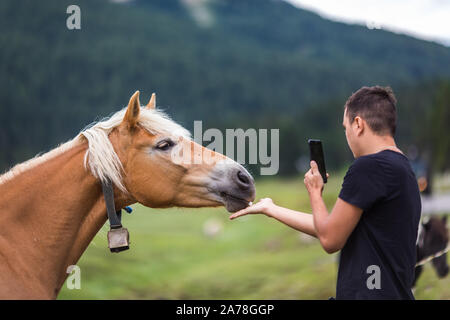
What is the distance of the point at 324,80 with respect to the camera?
2682 inches

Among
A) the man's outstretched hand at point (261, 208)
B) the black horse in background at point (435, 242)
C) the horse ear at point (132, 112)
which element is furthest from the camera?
the black horse in background at point (435, 242)

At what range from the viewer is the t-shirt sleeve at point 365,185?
2098mm

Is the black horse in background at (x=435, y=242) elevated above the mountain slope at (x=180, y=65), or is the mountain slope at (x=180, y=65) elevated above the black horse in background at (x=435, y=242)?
the mountain slope at (x=180, y=65)

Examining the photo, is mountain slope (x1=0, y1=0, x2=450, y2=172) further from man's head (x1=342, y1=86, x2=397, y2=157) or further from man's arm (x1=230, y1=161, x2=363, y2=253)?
man's head (x1=342, y1=86, x2=397, y2=157)

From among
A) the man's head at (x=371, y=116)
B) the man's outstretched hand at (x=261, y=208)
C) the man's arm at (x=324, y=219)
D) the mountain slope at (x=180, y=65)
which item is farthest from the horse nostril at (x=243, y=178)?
the mountain slope at (x=180, y=65)

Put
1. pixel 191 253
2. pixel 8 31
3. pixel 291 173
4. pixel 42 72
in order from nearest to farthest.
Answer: pixel 191 253
pixel 291 173
pixel 8 31
pixel 42 72

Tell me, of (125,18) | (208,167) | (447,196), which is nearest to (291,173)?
(447,196)

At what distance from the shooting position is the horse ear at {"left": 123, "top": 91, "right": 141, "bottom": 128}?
286 centimetres

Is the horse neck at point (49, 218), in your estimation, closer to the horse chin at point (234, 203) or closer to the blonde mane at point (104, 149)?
the blonde mane at point (104, 149)

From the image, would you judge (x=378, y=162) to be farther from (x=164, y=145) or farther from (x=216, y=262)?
(x=216, y=262)

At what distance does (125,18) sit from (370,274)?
102 m

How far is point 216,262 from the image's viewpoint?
A: 53.6 ft
